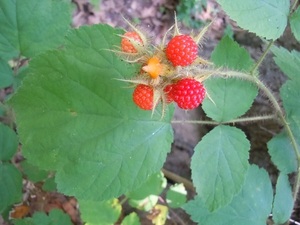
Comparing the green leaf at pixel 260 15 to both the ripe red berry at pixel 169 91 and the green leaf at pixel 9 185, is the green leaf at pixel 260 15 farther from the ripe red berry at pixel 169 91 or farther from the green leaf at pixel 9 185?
the green leaf at pixel 9 185

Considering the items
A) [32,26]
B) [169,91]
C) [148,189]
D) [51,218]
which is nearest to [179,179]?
[148,189]

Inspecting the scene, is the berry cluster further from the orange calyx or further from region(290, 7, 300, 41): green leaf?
region(290, 7, 300, 41): green leaf

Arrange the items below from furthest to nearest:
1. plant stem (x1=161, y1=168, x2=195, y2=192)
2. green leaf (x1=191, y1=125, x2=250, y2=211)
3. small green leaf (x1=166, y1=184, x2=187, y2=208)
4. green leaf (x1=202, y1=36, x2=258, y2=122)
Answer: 1. plant stem (x1=161, y1=168, x2=195, y2=192)
2. small green leaf (x1=166, y1=184, x2=187, y2=208)
3. green leaf (x1=202, y1=36, x2=258, y2=122)
4. green leaf (x1=191, y1=125, x2=250, y2=211)

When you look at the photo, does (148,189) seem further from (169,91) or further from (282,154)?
(169,91)

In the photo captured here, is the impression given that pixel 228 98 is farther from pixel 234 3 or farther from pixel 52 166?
pixel 52 166

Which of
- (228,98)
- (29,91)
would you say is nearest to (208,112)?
(228,98)

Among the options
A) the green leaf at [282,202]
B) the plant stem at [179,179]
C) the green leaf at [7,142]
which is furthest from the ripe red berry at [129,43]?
the plant stem at [179,179]

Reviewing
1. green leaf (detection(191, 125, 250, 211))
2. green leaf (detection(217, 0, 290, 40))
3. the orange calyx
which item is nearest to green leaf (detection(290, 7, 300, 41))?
green leaf (detection(217, 0, 290, 40))
